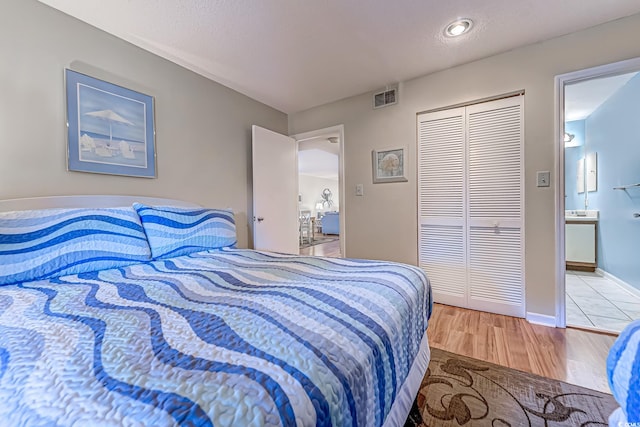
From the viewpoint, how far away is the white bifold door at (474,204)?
226cm

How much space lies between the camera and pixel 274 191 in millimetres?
3201

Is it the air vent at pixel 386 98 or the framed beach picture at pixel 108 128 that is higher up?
the air vent at pixel 386 98

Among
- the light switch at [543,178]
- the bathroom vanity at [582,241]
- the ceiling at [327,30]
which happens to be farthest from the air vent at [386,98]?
the bathroom vanity at [582,241]

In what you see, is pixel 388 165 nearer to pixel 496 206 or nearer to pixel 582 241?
pixel 496 206

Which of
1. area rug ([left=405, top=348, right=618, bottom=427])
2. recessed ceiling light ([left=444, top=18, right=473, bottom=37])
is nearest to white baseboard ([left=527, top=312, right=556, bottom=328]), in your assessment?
area rug ([left=405, top=348, right=618, bottom=427])

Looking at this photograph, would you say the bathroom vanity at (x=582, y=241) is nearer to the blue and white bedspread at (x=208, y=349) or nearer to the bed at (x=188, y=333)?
the bed at (x=188, y=333)

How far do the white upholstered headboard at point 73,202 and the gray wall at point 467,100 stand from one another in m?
2.05

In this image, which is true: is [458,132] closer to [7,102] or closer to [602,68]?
[602,68]

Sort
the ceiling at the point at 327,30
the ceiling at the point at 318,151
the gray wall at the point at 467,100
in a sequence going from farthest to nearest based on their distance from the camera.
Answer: the ceiling at the point at 318,151, the gray wall at the point at 467,100, the ceiling at the point at 327,30

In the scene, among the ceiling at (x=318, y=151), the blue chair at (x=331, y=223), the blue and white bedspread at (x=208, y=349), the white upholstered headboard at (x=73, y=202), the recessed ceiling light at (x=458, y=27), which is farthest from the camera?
the blue chair at (x=331, y=223)

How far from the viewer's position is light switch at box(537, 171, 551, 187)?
210cm

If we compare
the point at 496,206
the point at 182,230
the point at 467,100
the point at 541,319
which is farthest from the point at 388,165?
the point at 182,230

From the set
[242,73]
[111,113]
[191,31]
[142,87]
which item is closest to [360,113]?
[242,73]

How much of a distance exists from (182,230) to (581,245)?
194 inches
